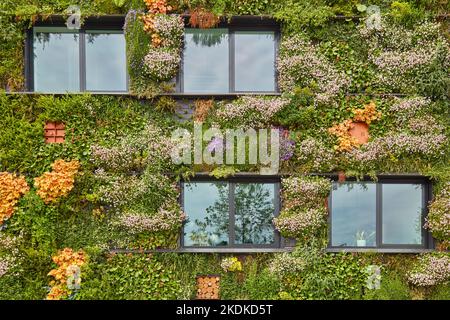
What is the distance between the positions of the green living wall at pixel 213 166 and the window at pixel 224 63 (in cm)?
35

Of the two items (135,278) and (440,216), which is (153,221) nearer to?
(135,278)

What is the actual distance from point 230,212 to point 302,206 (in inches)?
57.6

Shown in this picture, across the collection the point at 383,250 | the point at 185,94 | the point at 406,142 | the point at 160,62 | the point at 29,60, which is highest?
the point at 29,60

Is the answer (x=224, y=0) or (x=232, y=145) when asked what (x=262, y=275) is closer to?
(x=232, y=145)

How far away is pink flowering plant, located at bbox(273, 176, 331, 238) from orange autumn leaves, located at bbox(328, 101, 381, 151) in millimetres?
809

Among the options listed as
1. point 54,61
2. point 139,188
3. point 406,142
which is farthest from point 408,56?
point 54,61

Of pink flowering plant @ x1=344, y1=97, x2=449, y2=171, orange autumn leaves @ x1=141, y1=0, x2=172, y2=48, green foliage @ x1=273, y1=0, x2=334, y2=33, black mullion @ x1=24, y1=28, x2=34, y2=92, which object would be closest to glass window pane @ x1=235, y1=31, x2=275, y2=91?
green foliage @ x1=273, y1=0, x2=334, y2=33

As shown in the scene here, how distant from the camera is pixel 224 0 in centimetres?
916

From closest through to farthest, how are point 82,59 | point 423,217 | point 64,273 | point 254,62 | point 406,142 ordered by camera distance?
point 64,273 < point 406,142 < point 423,217 < point 82,59 < point 254,62

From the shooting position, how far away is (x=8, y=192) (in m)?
8.77

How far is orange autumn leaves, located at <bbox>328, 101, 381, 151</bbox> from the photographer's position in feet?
29.3

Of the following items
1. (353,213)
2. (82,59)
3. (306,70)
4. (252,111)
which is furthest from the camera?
(82,59)

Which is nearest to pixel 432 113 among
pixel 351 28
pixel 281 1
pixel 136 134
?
pixel 351 28

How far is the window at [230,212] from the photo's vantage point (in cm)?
922
